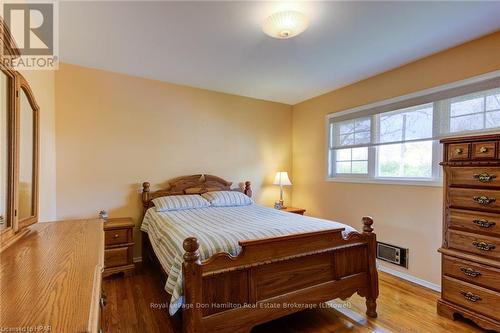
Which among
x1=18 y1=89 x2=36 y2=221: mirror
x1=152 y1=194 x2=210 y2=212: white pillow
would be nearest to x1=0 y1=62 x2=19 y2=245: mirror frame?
x1=18 y1=89 x2=36 y2=221: mirror

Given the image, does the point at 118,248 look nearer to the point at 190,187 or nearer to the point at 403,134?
the point at 190,187

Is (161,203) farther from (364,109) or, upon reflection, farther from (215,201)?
(364,109)

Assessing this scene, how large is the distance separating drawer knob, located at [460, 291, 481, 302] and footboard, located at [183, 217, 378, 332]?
637 mm

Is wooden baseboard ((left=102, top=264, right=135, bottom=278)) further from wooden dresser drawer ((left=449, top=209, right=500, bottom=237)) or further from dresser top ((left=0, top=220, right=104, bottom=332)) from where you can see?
wooden dresser drawer ((left=449, top=209, right=500, bottom=237))

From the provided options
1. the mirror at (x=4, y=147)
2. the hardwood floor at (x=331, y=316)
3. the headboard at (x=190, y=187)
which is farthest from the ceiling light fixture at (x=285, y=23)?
Answer: the hardwood floor at (x=331, y=316)

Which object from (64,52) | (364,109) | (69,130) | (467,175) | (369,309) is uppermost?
(64,52)

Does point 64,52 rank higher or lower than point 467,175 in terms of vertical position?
higher

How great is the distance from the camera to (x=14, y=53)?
4.03 feet

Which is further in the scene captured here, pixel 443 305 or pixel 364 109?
pixel 364 109

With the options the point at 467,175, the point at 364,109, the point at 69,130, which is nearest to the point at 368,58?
the point at 364,109

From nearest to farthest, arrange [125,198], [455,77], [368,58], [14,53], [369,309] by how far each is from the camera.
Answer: [14,53] → [369,309] → [455,77] → [368,58] → [125,198]

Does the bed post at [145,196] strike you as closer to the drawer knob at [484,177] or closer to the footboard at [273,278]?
the footboard at [273,278]

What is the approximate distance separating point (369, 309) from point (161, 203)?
2.34m

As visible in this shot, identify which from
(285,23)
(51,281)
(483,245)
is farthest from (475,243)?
(51,281)
